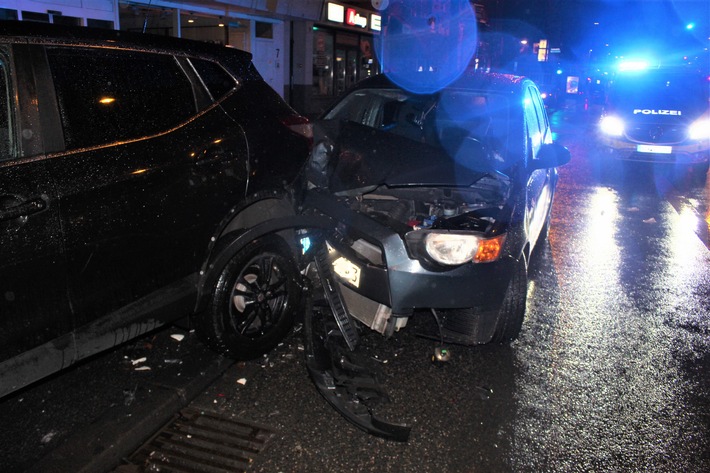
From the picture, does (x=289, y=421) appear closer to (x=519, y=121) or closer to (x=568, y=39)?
(x=519, y=121)

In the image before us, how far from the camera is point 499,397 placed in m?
3.58

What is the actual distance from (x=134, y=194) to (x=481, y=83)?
3.30 meters

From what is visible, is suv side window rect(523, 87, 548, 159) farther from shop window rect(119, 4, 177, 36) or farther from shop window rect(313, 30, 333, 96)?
shop window rect(313, 30, 333, 96)

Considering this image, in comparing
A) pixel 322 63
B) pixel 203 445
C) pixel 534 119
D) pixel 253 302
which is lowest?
pixel 203 445

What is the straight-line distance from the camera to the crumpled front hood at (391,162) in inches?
159

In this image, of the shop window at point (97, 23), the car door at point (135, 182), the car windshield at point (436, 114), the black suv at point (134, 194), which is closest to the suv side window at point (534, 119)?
the car windshield at point (436, 114)

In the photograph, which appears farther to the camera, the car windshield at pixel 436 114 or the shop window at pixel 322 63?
the shop window at pixel 322 63

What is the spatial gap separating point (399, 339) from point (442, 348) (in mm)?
486

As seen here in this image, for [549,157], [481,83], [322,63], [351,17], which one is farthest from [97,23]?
[351,17]

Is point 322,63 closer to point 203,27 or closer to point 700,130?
point 203,27

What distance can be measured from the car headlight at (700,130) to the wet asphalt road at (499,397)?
760 cm

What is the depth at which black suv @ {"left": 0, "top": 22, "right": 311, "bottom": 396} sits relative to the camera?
100 inches

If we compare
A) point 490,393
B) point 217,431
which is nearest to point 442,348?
point 490,393

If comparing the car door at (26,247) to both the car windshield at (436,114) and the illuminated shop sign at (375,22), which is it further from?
the illuminated shop sign at (375,22)
